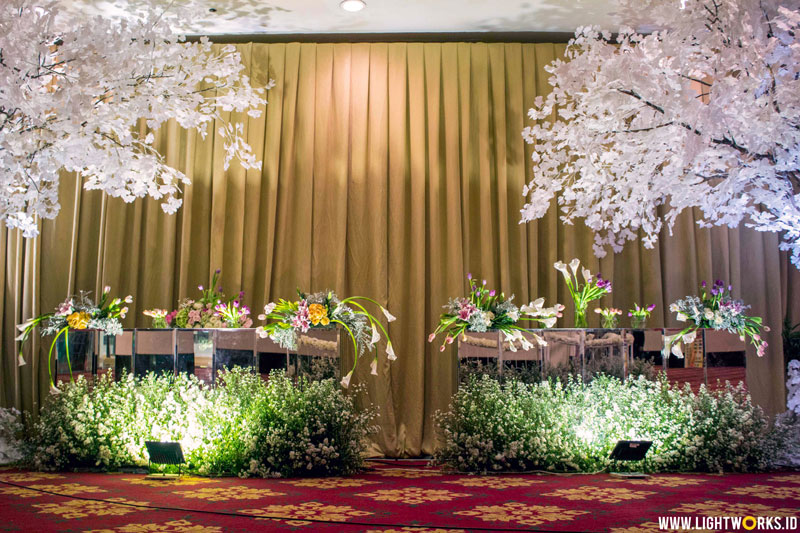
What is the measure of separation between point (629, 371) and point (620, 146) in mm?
1627

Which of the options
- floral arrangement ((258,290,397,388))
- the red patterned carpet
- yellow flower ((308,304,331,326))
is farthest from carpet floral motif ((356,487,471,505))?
yellow flower ((308,304,331,326))

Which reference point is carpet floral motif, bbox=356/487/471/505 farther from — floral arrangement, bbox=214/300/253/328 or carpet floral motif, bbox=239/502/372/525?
floral arrangement, bbox=214/300/253/328

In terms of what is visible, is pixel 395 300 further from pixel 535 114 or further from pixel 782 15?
pixel 782 15

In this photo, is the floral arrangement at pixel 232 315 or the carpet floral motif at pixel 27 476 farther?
the floral arrangement at pixel 232 315

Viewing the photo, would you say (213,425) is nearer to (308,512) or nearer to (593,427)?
(308,512)

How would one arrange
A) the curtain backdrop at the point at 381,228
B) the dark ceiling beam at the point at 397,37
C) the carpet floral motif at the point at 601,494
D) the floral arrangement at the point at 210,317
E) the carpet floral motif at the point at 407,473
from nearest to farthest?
the carpet floral motif at the point at 601,494
the carpet floral motif at the point at 407,473
the floral arrangement at the point at 210,317
the curtain backdrop at the point at 381,228
the dark ceiling beam at the point at 397,37

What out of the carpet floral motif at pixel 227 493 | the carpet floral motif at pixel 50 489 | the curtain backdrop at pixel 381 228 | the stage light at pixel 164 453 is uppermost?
the curtain backdrop at pixel 381 228

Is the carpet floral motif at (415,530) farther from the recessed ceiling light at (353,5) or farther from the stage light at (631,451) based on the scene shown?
the recessed ceiling light at (353,5)

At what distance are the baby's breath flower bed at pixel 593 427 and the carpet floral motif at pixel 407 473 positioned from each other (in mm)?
164

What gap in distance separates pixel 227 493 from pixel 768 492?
316 cm

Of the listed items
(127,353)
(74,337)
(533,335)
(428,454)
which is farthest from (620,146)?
(74,337)

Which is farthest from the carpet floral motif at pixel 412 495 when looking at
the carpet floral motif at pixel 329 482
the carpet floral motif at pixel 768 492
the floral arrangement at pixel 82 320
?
the floral arrangement at pixel 82 320

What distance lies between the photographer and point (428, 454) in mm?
6305

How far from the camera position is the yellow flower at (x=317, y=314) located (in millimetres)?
4953
